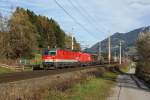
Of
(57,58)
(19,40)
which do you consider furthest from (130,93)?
(19,40)

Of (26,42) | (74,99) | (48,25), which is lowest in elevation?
(74,99)

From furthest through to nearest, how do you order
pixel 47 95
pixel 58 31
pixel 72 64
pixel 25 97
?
pixel 58 31, pixel 72 64, pixel 47 95, pixel 25 97

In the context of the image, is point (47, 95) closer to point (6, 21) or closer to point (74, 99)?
point (74, 99)

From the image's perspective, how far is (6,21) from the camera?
85750 mm

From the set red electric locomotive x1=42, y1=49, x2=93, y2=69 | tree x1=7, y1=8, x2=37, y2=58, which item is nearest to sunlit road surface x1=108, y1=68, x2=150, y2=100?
red electric locomotive x1=42, y1=49, x2=93, y2=69

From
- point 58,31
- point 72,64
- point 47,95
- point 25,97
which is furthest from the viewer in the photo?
point 58,31

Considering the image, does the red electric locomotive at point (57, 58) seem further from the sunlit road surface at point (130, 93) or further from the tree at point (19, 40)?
the sunlit road surface at point (130, 93)

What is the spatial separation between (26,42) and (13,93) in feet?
236

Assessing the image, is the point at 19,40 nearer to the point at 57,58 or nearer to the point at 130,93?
the point at 57,58

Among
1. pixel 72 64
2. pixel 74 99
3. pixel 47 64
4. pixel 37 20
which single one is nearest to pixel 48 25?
pixel 37 20

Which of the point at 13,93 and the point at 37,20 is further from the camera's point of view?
the point at 37,20

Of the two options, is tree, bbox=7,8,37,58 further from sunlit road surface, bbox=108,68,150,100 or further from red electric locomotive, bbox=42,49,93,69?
sunlit road surface, bbox=108,68,150,100

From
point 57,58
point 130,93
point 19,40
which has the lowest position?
point 130,93

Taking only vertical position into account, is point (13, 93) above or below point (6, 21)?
below
